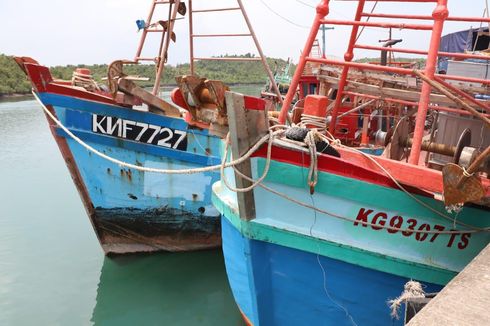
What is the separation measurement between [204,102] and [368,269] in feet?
5.82

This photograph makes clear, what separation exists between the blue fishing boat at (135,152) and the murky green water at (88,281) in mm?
401

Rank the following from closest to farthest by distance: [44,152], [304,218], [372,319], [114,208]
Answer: [304,218], [372,319], [114,208], [44,152]

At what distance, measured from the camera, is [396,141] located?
3721 millimetres

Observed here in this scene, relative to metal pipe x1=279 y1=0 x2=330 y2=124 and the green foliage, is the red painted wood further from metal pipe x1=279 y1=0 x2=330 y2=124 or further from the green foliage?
the green foliage

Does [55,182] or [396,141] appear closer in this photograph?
[396,141]

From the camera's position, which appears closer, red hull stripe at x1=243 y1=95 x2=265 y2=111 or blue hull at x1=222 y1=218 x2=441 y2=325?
red hull stripe at x1=243 y1=95 x2=265 y2=111

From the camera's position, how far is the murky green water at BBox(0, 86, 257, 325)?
17.1 ft

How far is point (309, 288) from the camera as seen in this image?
130 inches

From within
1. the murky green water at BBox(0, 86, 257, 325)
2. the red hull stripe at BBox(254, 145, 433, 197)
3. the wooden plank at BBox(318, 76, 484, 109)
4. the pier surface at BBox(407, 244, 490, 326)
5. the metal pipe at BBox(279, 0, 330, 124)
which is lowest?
the murky green water at BBox(0, 86, 257, 325)

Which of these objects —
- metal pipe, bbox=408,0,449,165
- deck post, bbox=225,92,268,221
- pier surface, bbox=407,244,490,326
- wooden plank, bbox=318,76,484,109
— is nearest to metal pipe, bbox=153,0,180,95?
wooden plank, bbox=318,76,484,109

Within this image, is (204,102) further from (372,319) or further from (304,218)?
(372,319)

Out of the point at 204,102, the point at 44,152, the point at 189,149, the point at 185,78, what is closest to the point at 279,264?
the point at 204,102

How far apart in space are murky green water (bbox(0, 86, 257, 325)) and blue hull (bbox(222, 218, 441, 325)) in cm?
182

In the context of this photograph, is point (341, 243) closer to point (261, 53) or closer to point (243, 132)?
point (243, 132)
